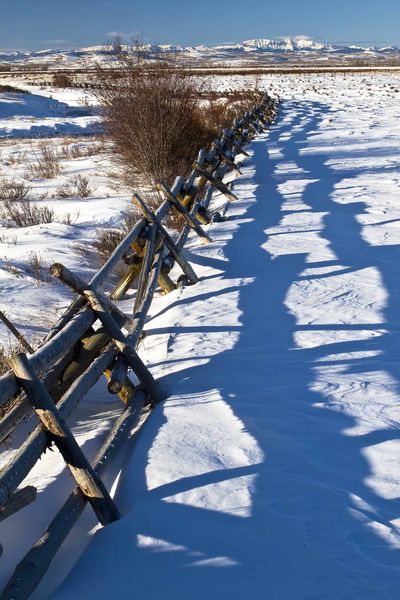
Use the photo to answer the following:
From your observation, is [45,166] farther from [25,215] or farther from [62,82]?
[62,82]

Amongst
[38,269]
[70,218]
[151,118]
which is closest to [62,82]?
[151,118]

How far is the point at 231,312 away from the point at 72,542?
8.48ft

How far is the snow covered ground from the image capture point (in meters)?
2.29

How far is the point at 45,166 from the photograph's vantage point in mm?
12578

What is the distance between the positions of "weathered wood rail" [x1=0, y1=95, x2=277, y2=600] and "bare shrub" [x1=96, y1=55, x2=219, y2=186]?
16.7 feet

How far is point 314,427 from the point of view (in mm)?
3189

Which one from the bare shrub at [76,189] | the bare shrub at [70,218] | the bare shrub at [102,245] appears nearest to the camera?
the bare shrub at [102,245]

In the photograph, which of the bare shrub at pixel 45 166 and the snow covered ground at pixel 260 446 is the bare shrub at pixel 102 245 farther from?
the bare shrub at pixel 45 166

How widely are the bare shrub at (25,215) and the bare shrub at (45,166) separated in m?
3.08

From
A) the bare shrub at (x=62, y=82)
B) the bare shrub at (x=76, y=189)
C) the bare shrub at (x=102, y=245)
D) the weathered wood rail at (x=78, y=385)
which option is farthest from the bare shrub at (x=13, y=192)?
the bare shrub at (x=62, y=82)

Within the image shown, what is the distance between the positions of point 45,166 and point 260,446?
1076cm

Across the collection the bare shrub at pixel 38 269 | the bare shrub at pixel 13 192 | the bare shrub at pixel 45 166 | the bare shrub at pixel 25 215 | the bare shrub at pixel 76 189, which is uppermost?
the bare shrub at pixel 38 269

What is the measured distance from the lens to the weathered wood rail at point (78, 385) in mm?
2389

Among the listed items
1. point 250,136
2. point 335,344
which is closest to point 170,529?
point 335,344
